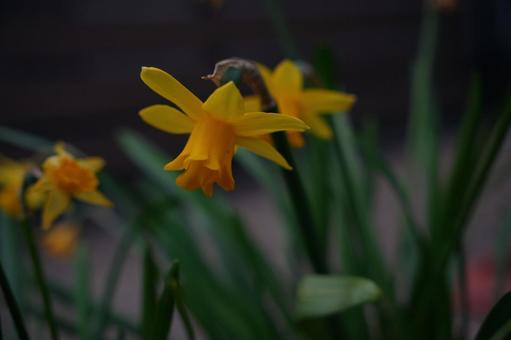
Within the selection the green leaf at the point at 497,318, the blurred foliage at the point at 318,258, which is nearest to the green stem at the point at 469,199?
the blurred foliage at the point at 318,258

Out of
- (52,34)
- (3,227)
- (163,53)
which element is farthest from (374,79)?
(3,227)

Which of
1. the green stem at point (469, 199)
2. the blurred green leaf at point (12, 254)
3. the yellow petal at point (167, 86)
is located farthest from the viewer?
the blurred green leaf at point (12, 254)

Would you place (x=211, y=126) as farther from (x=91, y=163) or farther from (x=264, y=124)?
(x=91, y=163)

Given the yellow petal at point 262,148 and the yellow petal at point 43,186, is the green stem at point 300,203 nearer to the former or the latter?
the yellow petal at point 262,148

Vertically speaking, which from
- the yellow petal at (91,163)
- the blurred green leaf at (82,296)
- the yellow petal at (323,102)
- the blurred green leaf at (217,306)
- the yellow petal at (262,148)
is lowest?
the blurred green leaf at (217,306)

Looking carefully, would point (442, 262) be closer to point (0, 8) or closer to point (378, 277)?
point (378, 277)

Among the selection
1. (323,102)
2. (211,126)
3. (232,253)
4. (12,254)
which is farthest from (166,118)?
(232,253)

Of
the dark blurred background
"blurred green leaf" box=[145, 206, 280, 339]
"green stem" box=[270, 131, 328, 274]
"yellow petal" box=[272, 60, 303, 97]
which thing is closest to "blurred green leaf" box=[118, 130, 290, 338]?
"blurred green leaf" box=[145, 206, 280, 339]
